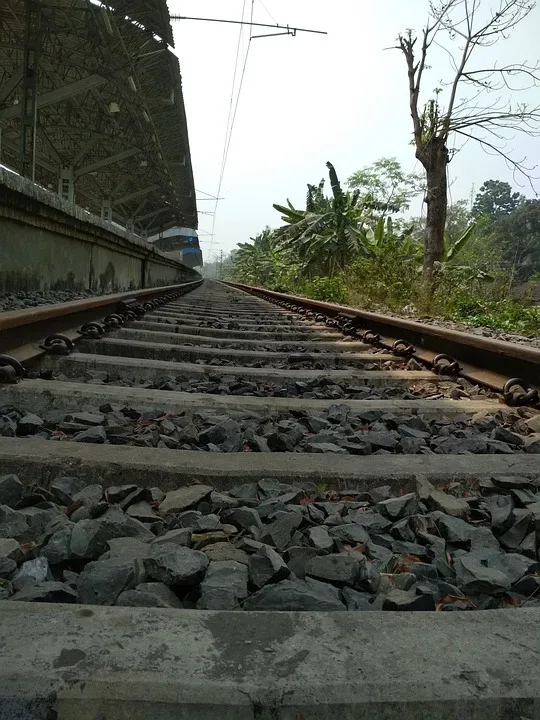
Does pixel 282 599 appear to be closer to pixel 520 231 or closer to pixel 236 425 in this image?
pixel 236 425

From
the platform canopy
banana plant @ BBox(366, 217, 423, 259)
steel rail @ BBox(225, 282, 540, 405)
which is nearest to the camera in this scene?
steel rail @ BBox(225, 282, 540, 405)

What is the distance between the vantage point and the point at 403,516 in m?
1.26

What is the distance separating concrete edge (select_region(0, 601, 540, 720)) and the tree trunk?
9761 mm

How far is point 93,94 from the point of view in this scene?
43.1 feet

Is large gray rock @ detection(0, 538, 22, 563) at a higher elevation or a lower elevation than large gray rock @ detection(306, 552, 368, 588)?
lower

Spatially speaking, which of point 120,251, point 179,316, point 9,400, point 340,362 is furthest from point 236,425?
point 120,251

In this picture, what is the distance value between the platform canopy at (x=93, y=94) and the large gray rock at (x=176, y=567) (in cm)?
867

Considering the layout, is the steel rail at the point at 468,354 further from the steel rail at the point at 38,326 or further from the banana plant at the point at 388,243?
the banana plant at the point at 388,243

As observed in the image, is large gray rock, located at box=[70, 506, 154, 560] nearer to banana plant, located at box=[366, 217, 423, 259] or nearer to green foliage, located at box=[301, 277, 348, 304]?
green foliage, located at box=[301, 277, 348, 304]

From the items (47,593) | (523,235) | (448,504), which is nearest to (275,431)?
(448,504)

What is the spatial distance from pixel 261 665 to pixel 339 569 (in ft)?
1.14

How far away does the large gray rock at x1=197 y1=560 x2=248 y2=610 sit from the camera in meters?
0.89

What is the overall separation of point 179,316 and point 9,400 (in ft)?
12.0

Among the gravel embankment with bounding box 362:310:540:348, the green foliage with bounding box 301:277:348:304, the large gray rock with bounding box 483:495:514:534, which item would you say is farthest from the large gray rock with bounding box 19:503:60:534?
the green foliage with bounding box 301:277:348:304
